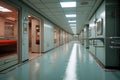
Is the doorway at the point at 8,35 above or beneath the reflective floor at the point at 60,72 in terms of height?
above

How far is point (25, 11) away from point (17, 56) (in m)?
2.30

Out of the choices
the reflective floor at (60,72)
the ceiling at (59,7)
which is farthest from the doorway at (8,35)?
the ceiling at (59,7)

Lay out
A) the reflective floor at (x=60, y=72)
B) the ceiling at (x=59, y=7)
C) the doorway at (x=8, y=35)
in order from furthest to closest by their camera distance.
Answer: the ceiling at (x=59, y=7) → the doorway at (x=8, y=35) → the reflective floor at (x=60, y=72)

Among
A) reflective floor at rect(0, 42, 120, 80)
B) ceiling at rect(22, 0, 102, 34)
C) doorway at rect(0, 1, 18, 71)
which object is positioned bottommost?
reflective floor at rect(0, 42, 120, 80)

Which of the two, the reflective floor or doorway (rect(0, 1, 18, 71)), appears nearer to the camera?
the reflective floor

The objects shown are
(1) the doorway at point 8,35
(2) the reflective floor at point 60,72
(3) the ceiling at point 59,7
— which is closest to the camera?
(2) the reflective floor at point 60,72

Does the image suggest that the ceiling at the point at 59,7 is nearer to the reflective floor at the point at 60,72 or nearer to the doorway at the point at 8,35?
the doorway at the point at 8,35

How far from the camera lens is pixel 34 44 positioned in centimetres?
1121

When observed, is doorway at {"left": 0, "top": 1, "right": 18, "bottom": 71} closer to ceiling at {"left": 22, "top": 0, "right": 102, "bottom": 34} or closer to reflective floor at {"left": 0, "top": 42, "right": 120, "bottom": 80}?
reflective floor at {"left": 0, "top": 42, "right": 120, "bottom": 80}

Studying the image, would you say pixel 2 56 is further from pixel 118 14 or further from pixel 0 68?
pixel 118 14

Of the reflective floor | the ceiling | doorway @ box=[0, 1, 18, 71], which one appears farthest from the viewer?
the ceiling

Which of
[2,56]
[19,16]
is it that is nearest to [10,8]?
[19,16]

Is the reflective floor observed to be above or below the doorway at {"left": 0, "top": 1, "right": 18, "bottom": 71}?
below

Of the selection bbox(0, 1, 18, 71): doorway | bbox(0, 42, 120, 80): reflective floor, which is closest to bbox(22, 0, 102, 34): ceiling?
bbox(0, 1, 18, 71): doorway
